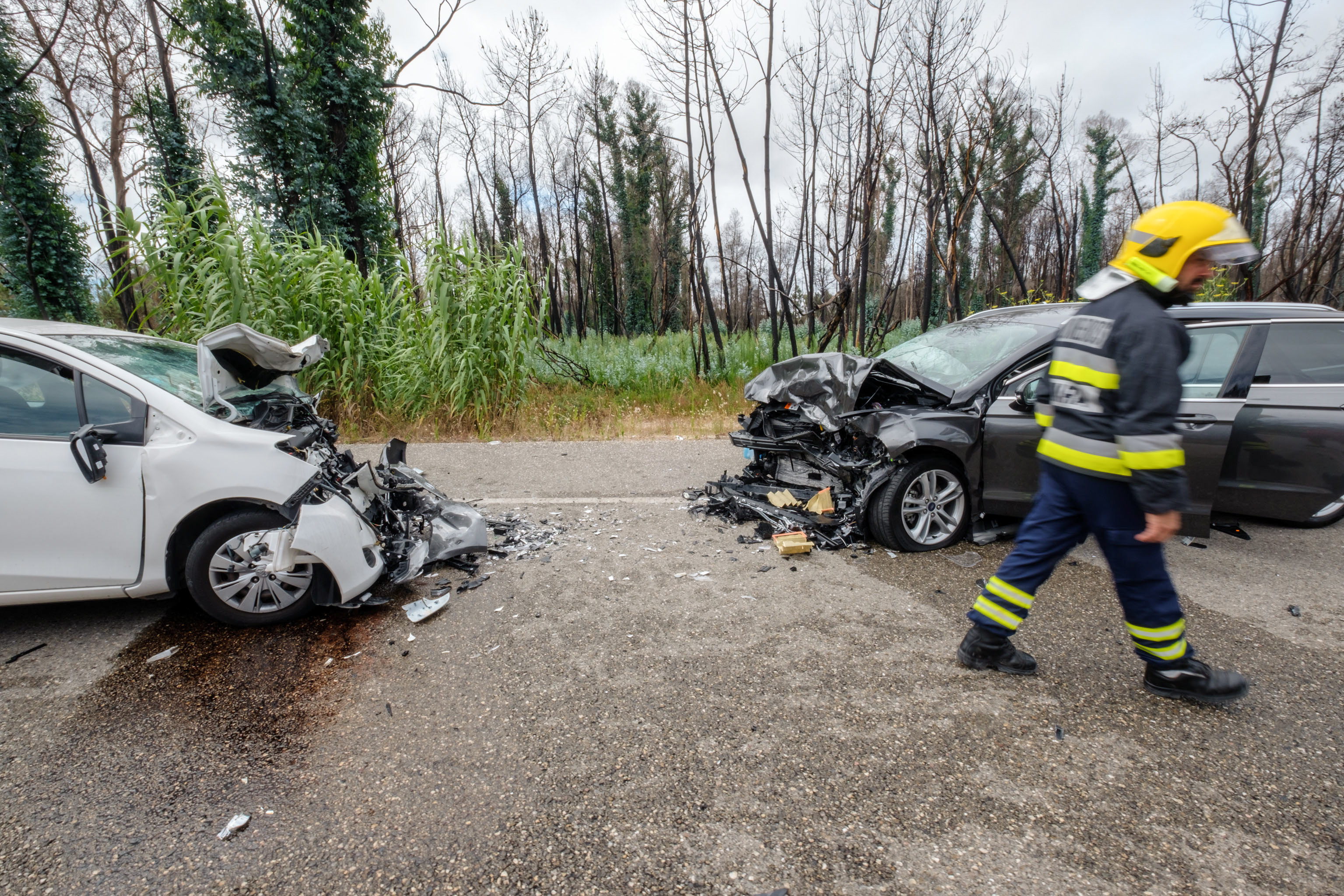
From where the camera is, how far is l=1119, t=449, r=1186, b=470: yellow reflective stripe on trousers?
2.20 meters

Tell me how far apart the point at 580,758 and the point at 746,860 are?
2.35 ft

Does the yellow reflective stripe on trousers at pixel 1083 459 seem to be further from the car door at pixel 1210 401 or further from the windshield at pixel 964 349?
the windshield at pixel 964 349

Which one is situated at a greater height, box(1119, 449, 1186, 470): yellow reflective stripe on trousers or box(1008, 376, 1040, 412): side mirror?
box(1008, 376, 1040, 412): side mirror

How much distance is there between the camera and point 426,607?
3434 millimetres

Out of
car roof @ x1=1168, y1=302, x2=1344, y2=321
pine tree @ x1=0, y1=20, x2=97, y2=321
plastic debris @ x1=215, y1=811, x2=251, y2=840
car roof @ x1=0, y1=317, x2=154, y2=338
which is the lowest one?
plastic debris @ x1=215, y1=811, x2=251, y2=840

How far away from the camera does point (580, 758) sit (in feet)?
7.42

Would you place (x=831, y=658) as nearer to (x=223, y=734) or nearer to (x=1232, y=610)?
(x=1232, y=610)

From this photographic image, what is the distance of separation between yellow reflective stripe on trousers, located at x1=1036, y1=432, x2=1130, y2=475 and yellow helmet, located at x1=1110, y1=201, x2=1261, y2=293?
2.18 ft

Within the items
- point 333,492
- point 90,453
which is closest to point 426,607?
point 333,492

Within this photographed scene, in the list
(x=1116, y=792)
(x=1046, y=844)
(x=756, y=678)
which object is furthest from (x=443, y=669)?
(x=1116, y=792)

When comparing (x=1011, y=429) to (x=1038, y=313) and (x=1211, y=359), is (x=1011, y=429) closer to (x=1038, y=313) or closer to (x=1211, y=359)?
(x=1038, y=313)

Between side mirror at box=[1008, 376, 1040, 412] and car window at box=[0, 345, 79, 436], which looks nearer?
car window at box=[0, 345, 79, 436]

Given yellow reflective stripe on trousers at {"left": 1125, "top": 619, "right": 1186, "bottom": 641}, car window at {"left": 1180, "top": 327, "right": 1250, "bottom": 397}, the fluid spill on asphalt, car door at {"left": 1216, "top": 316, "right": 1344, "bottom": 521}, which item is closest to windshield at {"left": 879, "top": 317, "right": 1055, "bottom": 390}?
car window at {"left": 1180, "top": 327, "right": 1250, "bottom": 397}

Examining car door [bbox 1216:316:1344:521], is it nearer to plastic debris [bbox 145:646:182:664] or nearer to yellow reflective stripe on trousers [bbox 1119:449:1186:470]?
yellow reflective stripe on trousers [bbox 1119:449:1186:470]
